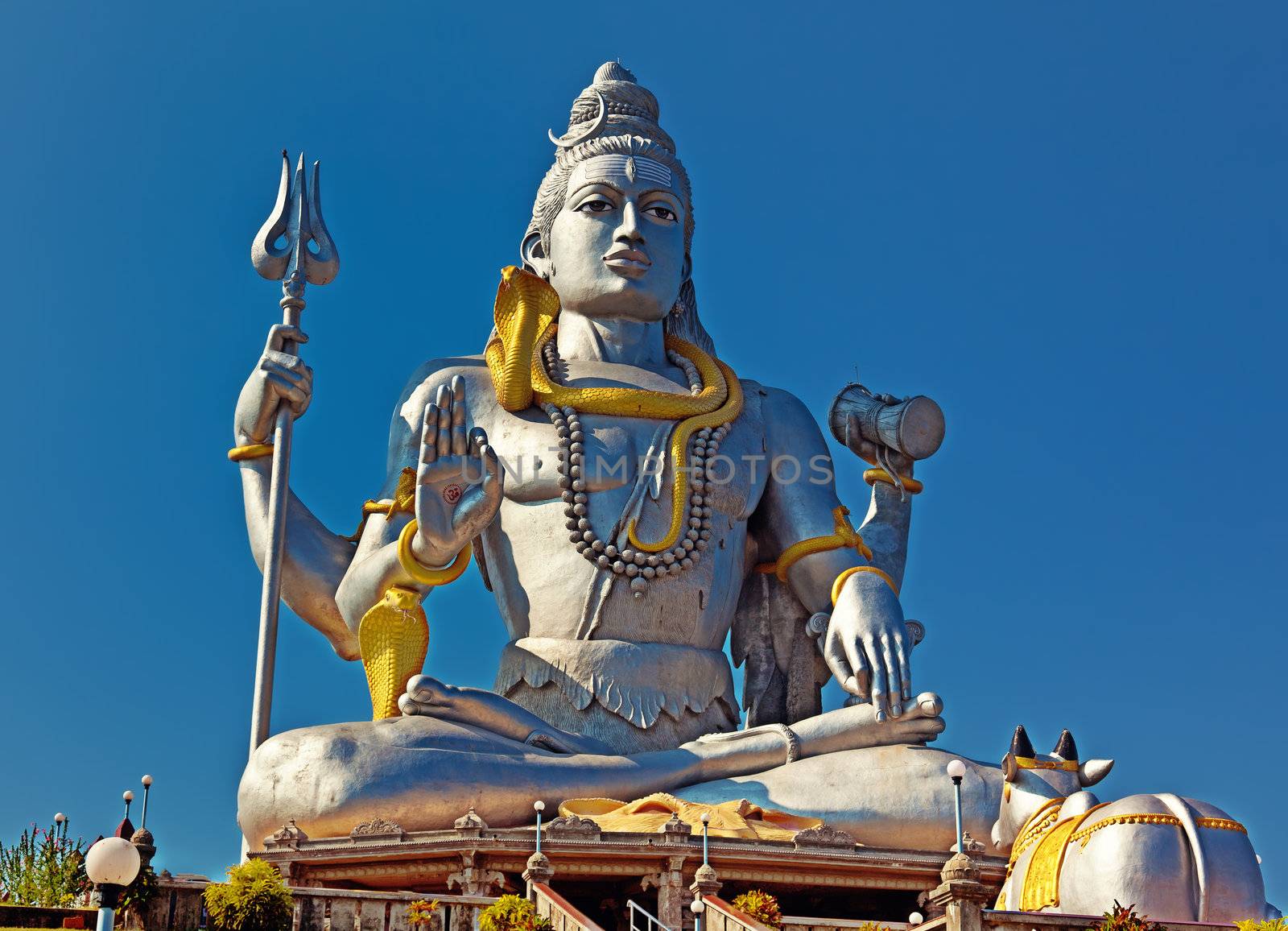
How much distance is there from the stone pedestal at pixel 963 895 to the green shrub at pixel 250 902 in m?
3.80

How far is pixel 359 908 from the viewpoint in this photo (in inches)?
484

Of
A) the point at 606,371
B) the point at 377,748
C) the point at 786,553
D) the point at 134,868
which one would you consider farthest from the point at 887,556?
the point at 134,868

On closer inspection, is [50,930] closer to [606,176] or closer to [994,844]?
[994,844]

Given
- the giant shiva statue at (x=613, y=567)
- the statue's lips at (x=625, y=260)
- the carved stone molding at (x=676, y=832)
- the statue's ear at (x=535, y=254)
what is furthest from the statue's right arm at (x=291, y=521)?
the carved stone molding at (x=676, y=832)

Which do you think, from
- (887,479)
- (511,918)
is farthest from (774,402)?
(511,918)

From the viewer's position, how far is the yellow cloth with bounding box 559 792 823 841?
14625 millimetres

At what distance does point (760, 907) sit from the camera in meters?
13.2

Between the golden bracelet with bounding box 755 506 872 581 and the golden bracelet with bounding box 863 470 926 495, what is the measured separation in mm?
453

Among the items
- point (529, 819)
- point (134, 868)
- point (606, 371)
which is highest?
point (606, 371)

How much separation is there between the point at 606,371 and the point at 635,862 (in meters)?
5.14

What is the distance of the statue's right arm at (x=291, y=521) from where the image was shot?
17.0m

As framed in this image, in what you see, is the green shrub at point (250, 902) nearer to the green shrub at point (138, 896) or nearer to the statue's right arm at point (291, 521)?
the green shrub at point (138, 896)

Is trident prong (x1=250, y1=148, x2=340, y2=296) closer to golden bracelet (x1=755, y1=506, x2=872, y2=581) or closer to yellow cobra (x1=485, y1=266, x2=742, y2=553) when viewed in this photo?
yellow cobra (x1=485, y1=266, x2=742, y2=553)

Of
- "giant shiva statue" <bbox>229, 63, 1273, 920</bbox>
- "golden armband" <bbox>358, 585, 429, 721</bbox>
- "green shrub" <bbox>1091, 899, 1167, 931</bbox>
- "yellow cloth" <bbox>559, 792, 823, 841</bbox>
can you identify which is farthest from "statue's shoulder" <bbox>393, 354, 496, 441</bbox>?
"green shrub" <bbox>1091, 899, 1167, 931</bbox>
